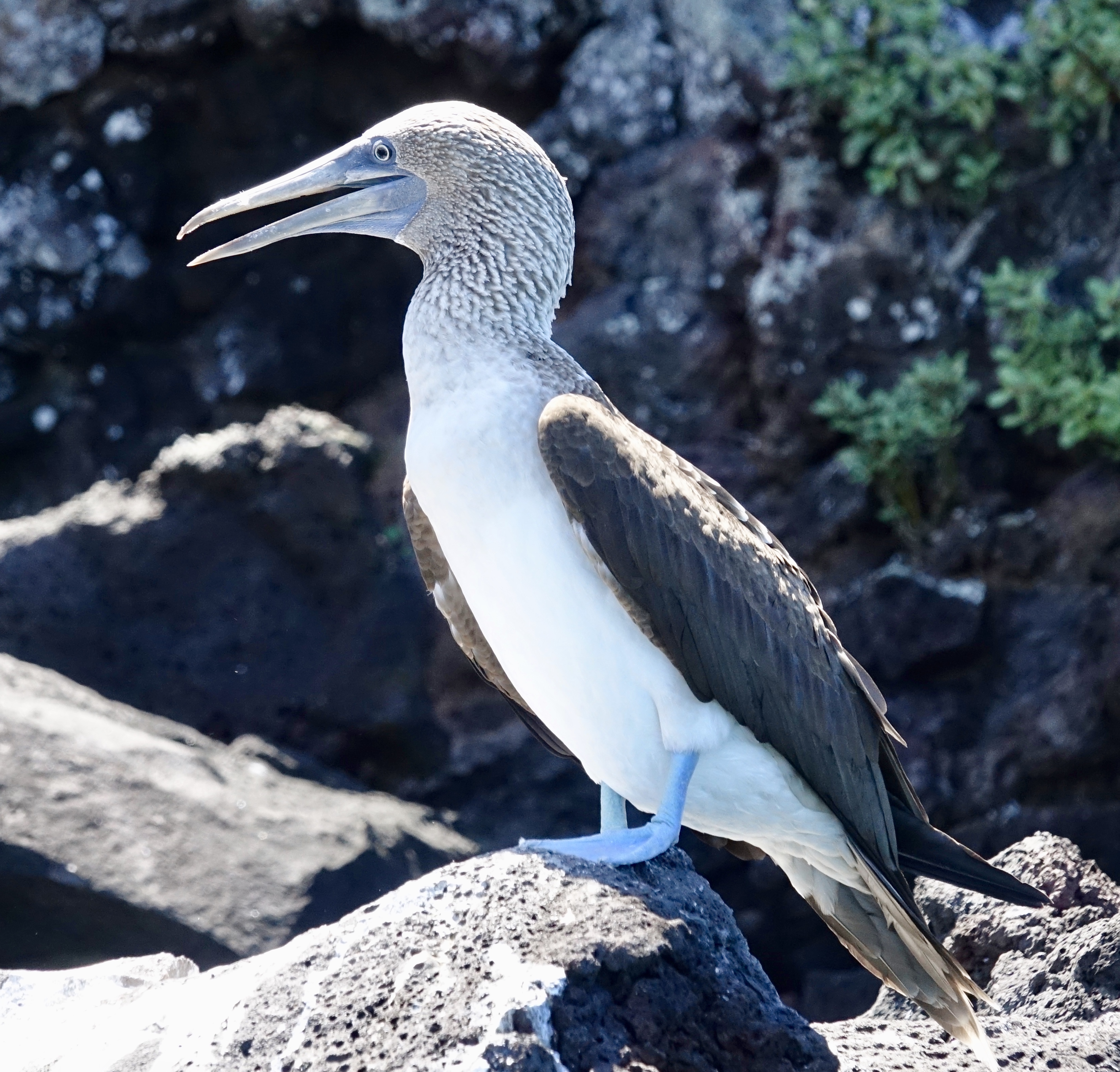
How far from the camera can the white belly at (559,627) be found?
315 cm

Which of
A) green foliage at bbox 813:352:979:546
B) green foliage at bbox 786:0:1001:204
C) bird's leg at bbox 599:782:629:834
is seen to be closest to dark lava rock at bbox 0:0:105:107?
green foliage at bbox 786:0:1001:204

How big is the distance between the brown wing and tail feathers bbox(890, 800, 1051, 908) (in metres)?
0.95

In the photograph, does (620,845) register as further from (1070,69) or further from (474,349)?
(1070,69)

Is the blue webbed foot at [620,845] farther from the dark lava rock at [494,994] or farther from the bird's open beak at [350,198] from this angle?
the bird's open beak at [350,198]

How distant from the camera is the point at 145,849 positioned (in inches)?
179

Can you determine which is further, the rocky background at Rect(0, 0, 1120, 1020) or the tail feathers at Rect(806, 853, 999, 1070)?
the rocky background at Rect(0, 0, 1120, 1020)

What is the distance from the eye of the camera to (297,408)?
659 cm

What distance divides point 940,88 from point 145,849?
453 centimetres

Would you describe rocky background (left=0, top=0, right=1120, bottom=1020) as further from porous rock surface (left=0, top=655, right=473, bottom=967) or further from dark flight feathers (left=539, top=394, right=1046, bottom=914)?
dark flight feathers (left=539, top=394, right=1046, bottom=914)

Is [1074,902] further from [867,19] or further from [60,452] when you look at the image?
[60,452]

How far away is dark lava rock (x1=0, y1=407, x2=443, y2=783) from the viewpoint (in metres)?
5.75

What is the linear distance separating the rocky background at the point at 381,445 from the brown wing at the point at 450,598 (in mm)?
1274

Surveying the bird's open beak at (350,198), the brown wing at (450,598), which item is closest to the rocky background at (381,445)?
the brown wing at (450,598)

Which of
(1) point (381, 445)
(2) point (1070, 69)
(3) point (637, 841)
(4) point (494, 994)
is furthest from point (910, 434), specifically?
(4) point (494, 994)
